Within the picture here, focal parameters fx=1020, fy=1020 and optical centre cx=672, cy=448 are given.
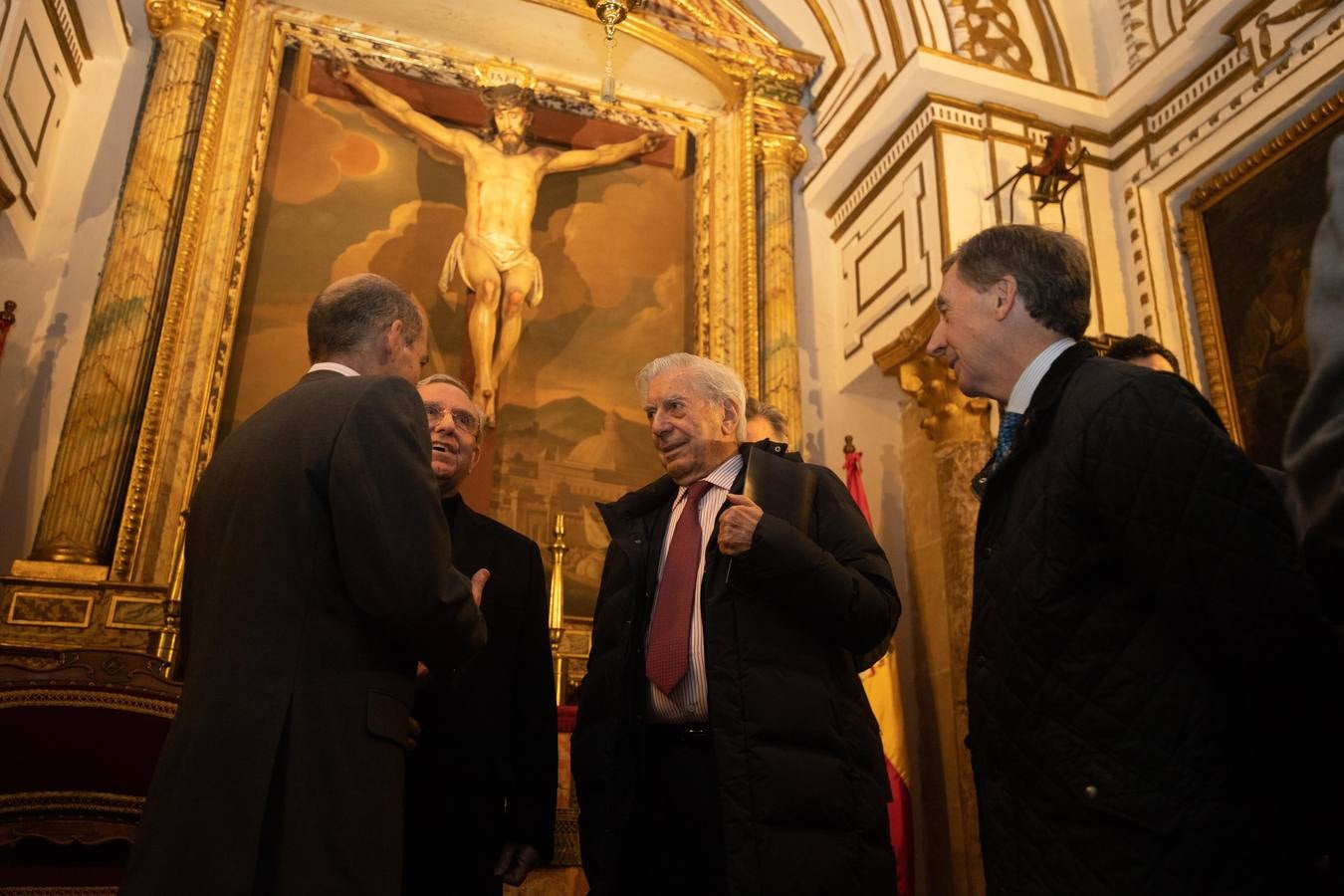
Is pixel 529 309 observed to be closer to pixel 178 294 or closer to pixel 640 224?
pixel 640 224

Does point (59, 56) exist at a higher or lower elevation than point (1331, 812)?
higher

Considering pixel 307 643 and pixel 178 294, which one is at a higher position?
pixel 178 294

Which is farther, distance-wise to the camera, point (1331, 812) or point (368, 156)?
point (368, 156)

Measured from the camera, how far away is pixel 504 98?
623 cm

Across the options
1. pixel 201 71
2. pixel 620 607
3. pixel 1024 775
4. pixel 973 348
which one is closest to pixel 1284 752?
pixel 1024 775

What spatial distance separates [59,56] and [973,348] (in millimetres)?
5836

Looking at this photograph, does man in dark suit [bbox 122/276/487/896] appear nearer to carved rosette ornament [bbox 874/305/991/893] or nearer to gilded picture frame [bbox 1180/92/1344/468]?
carved rosette ornament [bbox 874/305/991/893]

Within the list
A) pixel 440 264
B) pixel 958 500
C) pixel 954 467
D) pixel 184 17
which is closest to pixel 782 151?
pixel 440 264

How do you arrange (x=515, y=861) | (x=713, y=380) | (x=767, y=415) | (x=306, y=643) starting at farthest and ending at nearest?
1. (x=767, y=415)
2. (x=713, y=380)
3. (x=515, y=861)
4. (x=306, y=643)

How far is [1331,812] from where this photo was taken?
1.29 meters

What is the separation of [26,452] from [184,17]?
9.02ft

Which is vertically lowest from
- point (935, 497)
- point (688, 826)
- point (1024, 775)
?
point (688, 826)

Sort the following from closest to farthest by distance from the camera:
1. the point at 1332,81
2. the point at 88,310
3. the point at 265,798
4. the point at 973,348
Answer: the point at 265,798 → the point at 973,348 → the point at 1332,81 → the point at 88,310

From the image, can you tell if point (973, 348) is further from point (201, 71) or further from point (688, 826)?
point (201, 71)
